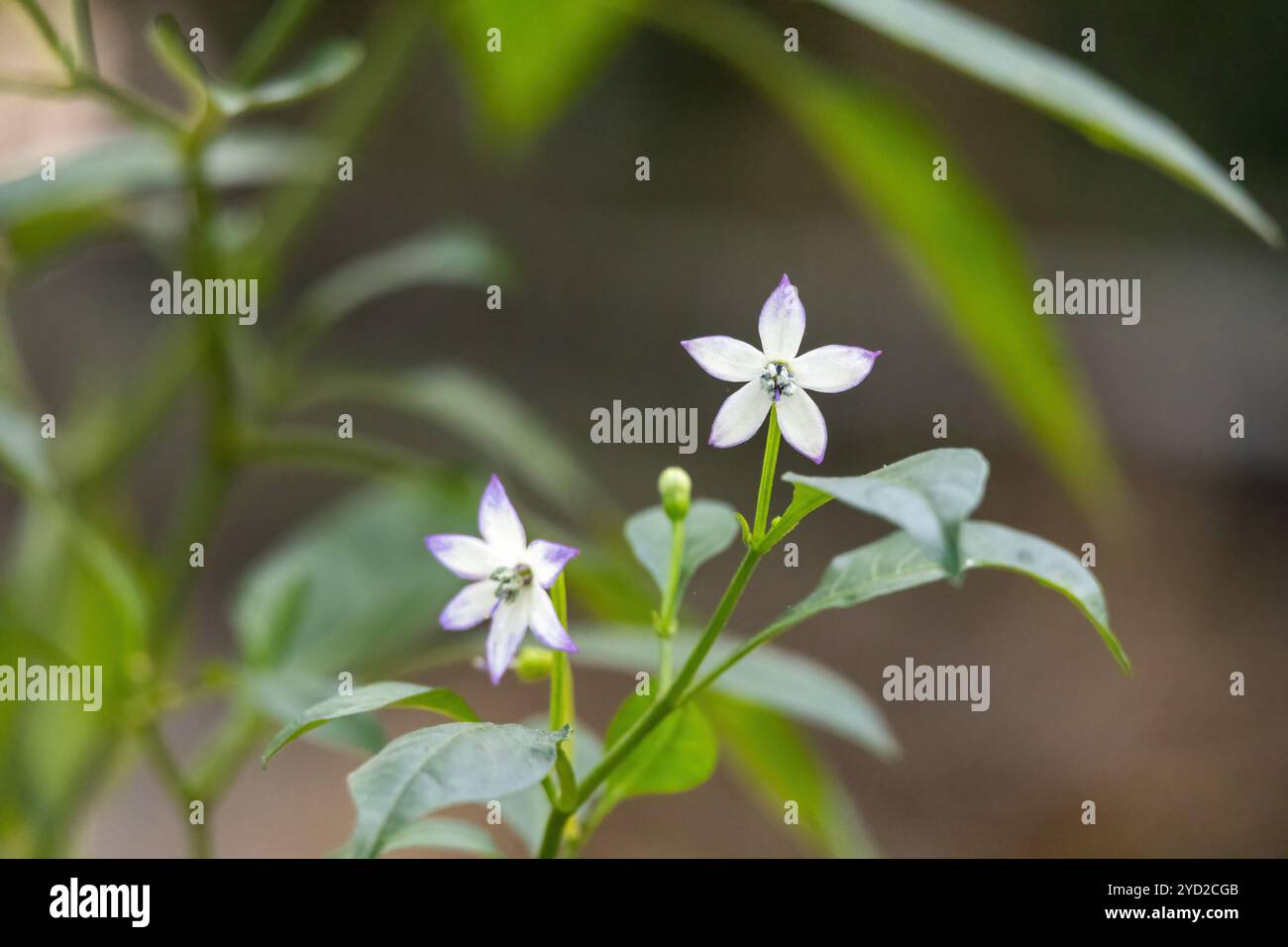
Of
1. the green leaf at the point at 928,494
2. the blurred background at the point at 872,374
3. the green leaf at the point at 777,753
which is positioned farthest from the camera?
the blurred background at the point at 872,374

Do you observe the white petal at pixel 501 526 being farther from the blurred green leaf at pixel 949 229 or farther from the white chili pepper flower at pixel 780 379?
the blurred green leaf at pixel 949 229

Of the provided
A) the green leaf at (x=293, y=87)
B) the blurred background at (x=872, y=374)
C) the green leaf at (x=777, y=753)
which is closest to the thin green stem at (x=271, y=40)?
the green leaf at (x=293, y=87)

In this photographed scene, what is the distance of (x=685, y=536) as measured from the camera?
234 millimetres

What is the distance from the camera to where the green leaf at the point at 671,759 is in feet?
0.73

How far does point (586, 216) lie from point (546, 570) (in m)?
1.46

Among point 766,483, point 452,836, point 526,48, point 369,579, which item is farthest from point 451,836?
point 526,48

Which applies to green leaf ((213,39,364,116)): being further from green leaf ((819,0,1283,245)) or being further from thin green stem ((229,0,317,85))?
green leaf ((819,0,1283,245))

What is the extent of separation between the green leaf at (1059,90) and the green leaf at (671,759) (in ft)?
0.47

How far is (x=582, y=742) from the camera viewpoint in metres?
0.27

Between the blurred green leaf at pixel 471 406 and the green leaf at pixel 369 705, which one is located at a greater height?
the blurred green leaf at pixel 471 406

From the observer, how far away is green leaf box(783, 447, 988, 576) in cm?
15

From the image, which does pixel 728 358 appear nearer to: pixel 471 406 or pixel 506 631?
pixel 506 631
